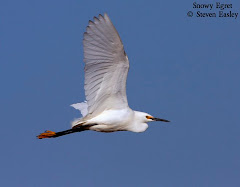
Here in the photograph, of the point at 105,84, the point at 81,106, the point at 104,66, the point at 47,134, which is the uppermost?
the point at 104,66

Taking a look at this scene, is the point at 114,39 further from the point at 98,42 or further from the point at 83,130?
the point at 83,130

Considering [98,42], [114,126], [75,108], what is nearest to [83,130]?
[114,126]

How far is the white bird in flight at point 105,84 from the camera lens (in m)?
7.87

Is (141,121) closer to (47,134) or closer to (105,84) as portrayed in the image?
(105,84)

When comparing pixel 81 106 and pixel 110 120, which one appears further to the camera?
pixel 81 106

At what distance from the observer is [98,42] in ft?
26.1

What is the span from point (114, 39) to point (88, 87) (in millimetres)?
1177

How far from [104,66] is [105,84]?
1.39ft

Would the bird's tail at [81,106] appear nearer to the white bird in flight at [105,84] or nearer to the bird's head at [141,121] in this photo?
the white bird in flight at [105,84]

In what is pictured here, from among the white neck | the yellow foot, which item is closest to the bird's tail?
the yellow foot

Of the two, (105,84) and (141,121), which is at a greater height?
(105,84)

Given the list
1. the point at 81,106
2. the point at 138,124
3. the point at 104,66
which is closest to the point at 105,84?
the point at 104,66

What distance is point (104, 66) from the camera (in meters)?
8.23

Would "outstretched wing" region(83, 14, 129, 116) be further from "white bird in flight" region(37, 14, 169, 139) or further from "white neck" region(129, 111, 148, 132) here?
"white neck" region(129, 111, 148, 132)
